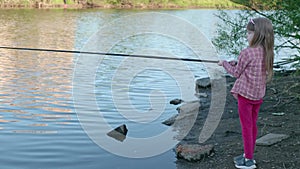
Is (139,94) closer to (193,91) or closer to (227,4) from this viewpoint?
(193,91)

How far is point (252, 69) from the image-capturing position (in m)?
5.14

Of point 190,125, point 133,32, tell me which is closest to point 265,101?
point 190,125

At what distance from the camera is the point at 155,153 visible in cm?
741

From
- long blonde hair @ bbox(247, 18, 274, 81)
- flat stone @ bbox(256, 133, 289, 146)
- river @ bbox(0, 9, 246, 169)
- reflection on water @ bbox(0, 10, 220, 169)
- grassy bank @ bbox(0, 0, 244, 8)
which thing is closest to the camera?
long blonde hair @ bbox(247, 18, 274, 81)

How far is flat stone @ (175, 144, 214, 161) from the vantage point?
656cm

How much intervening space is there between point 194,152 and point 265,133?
4.51 feet

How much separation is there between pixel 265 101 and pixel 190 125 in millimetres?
1996

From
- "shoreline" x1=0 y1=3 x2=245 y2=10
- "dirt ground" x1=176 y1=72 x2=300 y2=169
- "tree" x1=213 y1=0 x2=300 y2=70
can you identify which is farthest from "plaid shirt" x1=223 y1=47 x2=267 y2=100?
"shoreline" x1=0 y1=3 x2=245 y2=10

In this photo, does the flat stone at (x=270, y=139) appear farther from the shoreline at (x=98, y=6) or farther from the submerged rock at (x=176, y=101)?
the shoreline at (x=98, y=6)

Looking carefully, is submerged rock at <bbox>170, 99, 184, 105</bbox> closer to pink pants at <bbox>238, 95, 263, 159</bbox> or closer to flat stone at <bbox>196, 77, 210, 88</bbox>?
flat stone at <bbox>196, 77, 210, 88</bbox>

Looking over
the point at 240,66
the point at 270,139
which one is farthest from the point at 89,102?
the point at 240,66

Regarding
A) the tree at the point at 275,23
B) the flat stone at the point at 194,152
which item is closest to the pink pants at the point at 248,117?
the flat stone at the point at 194,152

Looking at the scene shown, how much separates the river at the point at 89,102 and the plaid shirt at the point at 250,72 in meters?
2.08

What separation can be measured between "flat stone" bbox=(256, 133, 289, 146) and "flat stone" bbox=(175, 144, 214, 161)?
0.79 meters
